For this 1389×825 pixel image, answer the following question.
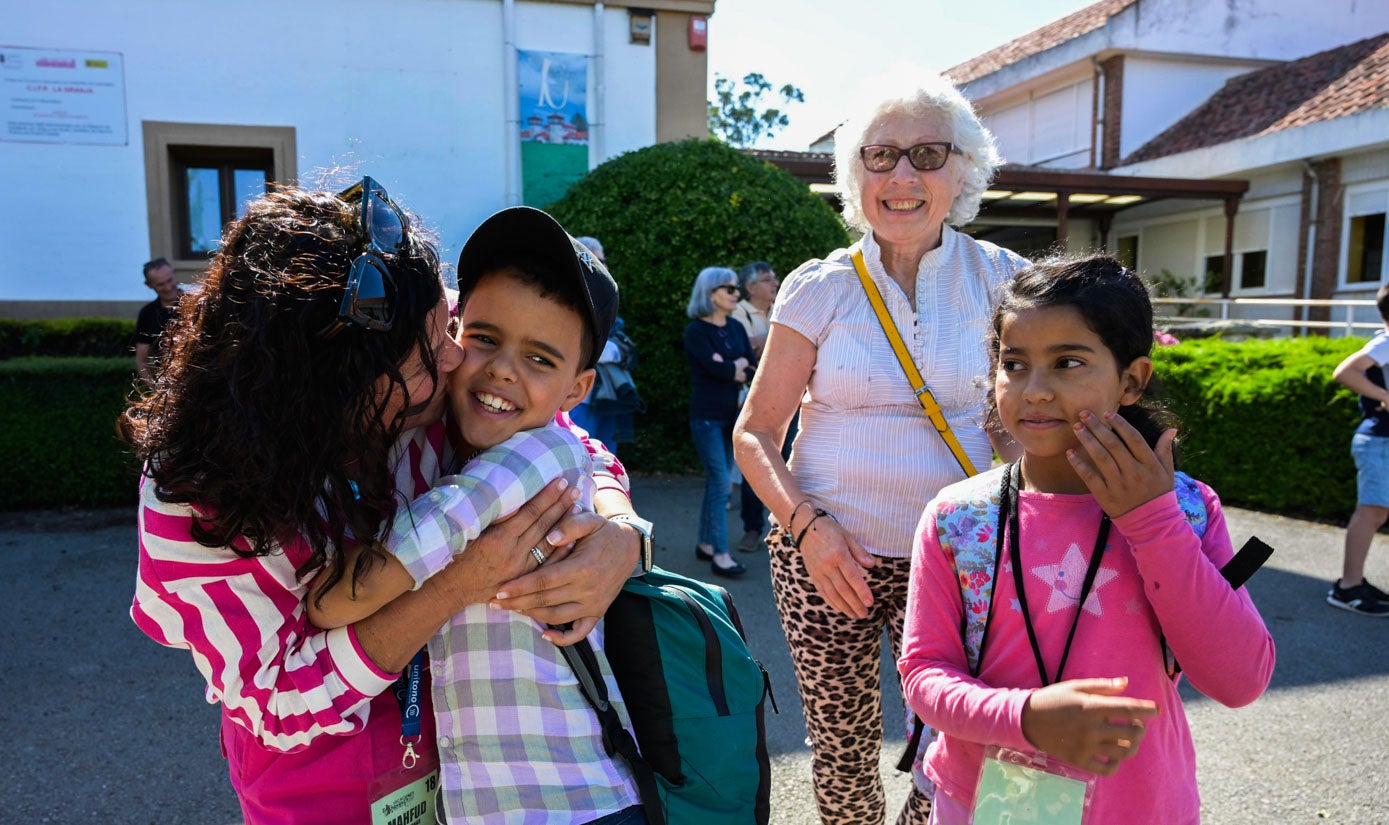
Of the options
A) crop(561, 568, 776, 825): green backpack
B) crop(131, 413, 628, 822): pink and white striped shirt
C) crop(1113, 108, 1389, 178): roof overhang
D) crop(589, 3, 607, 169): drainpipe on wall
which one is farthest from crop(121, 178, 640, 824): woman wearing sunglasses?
crop(1113, 108, 1389, 178): roof overhang

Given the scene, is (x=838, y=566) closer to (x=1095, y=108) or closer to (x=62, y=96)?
(x=62, y=96)

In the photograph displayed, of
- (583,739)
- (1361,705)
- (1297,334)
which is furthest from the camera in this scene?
(1297,334)

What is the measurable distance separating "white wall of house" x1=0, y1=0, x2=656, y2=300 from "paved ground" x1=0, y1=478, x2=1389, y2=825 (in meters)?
4.95

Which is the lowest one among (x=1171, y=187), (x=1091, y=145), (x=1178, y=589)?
(x=1178, y=589)

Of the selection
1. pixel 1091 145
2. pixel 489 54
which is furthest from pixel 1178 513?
pixel 1091 145

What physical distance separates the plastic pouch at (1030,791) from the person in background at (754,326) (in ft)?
16.8

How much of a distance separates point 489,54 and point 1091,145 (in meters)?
16.8

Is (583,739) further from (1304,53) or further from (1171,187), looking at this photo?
(1304,53)

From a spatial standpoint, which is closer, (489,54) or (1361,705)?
(1361,705)

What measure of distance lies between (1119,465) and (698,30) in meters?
10.6

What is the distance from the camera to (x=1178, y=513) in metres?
1.43

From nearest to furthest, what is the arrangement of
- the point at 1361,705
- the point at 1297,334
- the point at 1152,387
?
the point at 1152,387, the point at 1361,705, the point at 1297,334

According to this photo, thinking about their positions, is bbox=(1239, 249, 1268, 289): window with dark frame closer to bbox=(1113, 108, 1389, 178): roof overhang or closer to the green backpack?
bbox=(1113, 108, 1389, 178): roof overhang

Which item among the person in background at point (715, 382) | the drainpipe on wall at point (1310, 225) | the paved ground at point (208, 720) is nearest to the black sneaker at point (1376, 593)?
the paved ground at point (208, 720)
